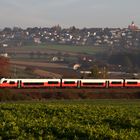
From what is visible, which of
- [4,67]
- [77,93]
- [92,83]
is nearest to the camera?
[77,93]

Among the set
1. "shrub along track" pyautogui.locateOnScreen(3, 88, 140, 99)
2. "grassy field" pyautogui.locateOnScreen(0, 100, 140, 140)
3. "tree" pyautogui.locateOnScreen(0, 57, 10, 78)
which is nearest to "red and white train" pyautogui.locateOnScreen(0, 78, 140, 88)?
"shrub along track" pyautogui.locateOnScreen(3, 88, 140, 99)

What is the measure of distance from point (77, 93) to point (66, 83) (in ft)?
23.2

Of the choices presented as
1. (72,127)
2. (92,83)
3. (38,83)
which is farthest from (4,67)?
(72,127)

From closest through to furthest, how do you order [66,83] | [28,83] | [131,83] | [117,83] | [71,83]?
[28,83] → [66,83] → [71,83] → [117,83] → [131,83]

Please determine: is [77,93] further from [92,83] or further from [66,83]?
[92,83]

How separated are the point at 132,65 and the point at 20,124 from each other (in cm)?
16582

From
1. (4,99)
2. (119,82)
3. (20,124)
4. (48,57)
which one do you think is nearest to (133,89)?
(119,82)

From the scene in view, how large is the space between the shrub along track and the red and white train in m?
1.80

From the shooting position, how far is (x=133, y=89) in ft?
233

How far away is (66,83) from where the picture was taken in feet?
228

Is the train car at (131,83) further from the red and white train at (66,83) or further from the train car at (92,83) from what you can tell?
the train car at (92,83)

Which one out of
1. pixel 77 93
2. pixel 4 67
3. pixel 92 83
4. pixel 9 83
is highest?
pixel 4 67

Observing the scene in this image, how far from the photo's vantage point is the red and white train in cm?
6600

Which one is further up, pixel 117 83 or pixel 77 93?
pixel 117 83
